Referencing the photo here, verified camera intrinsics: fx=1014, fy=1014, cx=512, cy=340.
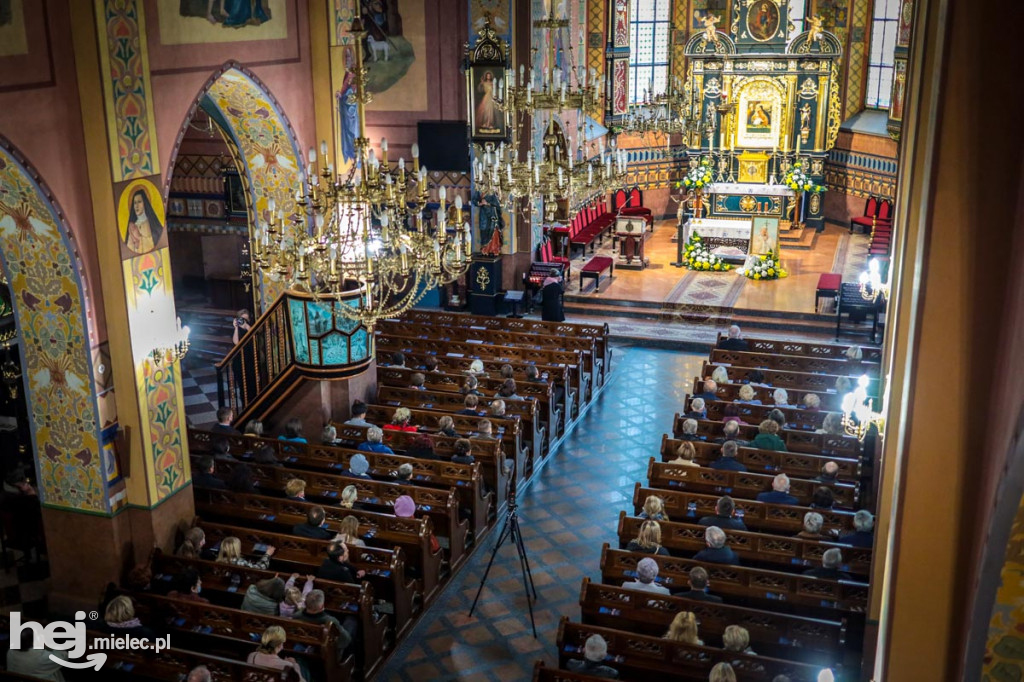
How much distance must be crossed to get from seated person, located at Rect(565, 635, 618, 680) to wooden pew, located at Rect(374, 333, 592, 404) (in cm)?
706

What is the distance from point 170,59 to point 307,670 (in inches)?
244

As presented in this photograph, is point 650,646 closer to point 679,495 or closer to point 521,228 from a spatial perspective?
point 679,495

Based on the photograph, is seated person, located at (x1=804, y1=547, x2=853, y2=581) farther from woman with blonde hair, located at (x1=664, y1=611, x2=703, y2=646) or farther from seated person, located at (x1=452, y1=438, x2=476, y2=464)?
seated person, located at (x1=452, y1=438, x2=476, y2=464)

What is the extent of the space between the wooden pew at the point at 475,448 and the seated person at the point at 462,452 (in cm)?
19

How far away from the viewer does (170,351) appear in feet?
33.1

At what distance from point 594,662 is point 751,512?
3.09 metres

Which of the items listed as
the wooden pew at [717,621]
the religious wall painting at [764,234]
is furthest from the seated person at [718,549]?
the religious wall painting at [764,234]

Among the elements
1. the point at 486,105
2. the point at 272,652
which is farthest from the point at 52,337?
the point at 486,105

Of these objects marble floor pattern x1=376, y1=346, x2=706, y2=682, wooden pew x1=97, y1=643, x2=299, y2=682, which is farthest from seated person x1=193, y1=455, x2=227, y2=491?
wooden pew x1=97, y1=643, x2=299, y2=682

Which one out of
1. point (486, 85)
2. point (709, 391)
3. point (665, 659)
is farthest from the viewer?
point (486, 85)

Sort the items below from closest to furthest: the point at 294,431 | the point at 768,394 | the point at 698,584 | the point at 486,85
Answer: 1. the point at 698,584
2. the point at 294,431
3. the point at 768,394
4. the point at 486,85

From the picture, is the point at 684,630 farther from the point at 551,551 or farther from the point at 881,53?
the point at 881,53

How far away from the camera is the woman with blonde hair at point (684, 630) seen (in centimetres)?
789

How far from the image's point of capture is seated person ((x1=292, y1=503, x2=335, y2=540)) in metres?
9.59
